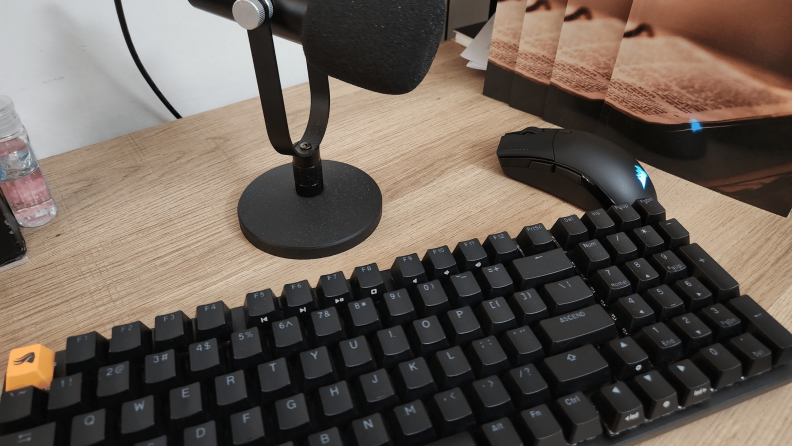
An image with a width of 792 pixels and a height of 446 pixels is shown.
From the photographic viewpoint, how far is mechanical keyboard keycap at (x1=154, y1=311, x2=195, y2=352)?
0.36 meters

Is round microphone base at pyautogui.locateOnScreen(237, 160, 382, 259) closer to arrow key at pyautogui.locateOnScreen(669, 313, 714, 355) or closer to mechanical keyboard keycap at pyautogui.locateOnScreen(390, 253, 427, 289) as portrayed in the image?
mechanical keyboard keycap at pyautogui.locateOnScreen(390, 253, 427, 289)

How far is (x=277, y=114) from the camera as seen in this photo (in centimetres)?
47

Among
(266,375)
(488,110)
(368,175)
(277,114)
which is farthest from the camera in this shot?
(488,110)

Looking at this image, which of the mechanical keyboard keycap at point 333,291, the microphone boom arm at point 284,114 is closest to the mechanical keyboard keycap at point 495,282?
the mechanical keyboard keycap at point 333,291

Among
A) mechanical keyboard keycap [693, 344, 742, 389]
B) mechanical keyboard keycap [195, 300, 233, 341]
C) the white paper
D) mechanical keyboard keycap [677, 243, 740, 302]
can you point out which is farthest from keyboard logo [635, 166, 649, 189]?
mechanical keyboard keycap [195, 300, 233, 341]

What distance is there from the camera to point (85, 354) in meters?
0.35

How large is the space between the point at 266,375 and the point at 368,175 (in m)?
0.29

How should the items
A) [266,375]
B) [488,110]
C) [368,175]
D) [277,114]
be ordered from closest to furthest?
[266,375]
[277,114]
[368,175]
[488,110]

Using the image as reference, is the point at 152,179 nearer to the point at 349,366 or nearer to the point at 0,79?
the point at 0,79

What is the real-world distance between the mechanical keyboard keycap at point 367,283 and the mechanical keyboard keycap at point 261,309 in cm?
6

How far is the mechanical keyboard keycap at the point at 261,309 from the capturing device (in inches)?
15.0

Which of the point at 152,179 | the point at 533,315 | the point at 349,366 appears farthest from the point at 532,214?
the point at 152,179

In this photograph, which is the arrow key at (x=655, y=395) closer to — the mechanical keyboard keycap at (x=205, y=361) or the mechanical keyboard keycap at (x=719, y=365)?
the mechanical keyboard keycap at (x=719, y=365)

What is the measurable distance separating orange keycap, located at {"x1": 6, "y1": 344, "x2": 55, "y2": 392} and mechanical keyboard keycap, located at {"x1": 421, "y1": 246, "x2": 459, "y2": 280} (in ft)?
0.89
